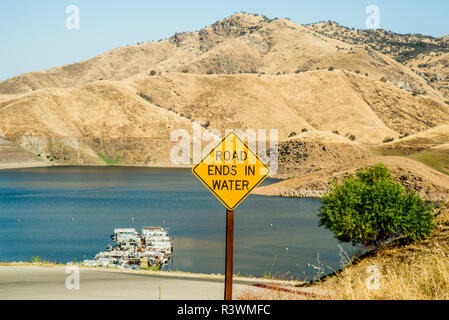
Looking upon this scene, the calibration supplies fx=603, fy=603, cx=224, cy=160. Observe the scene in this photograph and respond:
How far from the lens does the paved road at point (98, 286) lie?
41.3 ft

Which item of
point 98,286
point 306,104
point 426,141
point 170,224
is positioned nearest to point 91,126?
point 306,104

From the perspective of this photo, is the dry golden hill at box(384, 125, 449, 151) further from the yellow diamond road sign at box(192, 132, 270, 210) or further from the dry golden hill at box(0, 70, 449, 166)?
the yellow diamond road sign at box(192, 132, 270, 210)

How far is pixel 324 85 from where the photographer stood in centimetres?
19500

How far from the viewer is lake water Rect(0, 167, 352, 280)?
144ft

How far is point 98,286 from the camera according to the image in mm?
14273

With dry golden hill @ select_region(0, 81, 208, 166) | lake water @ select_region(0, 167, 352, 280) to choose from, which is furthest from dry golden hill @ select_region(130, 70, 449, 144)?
lake water @ select_region(0, 167, 352, 280)

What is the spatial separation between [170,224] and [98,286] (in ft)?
157

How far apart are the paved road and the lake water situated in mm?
6259

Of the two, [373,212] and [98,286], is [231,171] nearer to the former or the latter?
[98,286]

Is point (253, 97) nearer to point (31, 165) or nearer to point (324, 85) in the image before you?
point (324, 85)

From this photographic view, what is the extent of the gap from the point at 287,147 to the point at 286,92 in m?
62.3

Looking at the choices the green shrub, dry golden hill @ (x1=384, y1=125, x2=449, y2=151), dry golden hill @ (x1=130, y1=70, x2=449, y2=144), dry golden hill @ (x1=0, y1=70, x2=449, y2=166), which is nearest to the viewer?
the green shrub

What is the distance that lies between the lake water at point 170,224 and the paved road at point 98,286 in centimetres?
626
